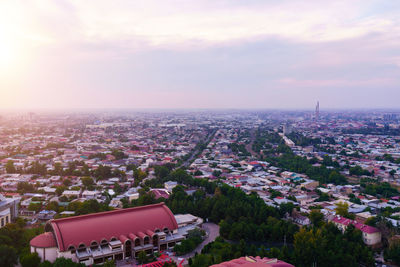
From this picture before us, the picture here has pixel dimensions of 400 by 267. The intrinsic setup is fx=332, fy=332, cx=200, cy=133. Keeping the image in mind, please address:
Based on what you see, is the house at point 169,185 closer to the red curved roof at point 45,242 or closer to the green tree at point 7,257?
the red curved roof at point 45,242

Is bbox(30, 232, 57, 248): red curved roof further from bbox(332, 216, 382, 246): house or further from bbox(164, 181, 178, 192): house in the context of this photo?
bbox(332, 216, 382, 246): house

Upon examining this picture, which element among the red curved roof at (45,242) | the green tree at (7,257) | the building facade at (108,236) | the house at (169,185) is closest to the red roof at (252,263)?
the building facade at (108,236)

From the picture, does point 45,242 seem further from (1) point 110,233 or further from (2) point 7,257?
(1) point 110,233

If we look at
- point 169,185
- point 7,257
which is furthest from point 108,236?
point 169,185

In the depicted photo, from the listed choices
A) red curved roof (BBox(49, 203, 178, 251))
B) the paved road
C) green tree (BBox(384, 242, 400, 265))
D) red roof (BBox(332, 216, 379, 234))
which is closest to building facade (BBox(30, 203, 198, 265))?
red curved roof (BBox(49, 203, 178, 251))

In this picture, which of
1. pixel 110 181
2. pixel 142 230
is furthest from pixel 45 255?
pixel 110 181

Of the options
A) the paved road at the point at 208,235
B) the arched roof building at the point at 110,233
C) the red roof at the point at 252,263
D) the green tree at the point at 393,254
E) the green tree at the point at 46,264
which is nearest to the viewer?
the red roof at the point at 252,263

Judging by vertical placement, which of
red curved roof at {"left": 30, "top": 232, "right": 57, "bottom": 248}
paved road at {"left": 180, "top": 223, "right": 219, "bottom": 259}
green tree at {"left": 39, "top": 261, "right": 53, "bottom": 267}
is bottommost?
paved road at {"left": 180, "top": 223, "right": 219, "bottom": 259}
